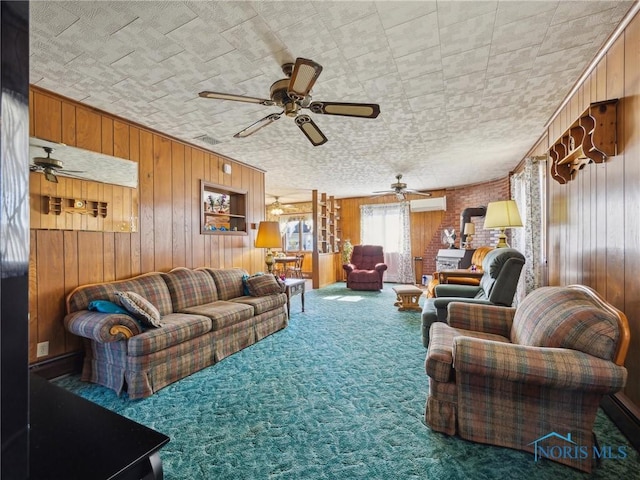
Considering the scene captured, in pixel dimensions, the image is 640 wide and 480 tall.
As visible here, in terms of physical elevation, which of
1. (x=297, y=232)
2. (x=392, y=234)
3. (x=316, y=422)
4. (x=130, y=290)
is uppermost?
(x=297, y=232)

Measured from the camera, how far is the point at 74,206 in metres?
2.63

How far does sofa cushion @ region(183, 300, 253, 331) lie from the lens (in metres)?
2.79

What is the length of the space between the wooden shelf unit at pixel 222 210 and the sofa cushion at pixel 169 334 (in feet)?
A: 5.26

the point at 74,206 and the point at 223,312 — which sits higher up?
the point at 74,206

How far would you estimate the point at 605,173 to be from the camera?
2.00 m

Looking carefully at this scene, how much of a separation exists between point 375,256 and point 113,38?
238 inches

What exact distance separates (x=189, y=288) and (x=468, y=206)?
6.17 metres

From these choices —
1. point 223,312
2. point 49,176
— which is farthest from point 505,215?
point 49,176

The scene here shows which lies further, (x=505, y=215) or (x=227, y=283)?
(x=227, y=283)

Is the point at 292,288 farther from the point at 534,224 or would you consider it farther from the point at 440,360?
the point at 534,224

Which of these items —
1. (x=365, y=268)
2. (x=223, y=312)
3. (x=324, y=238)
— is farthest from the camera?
(x=324, y=238)

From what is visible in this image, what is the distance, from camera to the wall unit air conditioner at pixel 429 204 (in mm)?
7055

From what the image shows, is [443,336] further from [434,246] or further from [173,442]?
[434,246]

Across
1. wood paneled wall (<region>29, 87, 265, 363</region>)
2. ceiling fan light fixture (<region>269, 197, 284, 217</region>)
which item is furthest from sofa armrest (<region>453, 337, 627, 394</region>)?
ceiling fan light fixture (<region>269, 197, 284, 217</region>)
